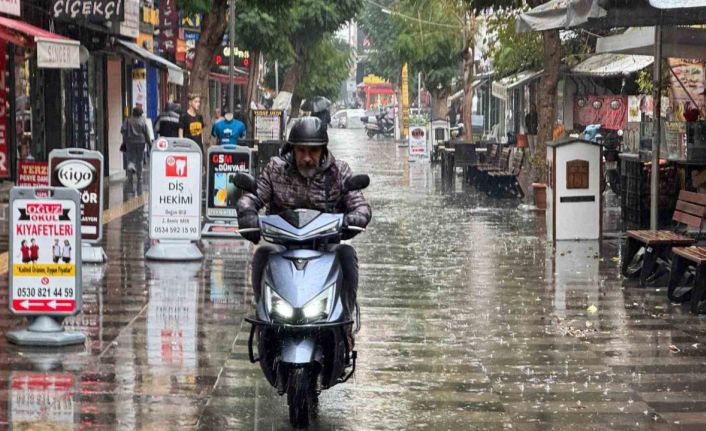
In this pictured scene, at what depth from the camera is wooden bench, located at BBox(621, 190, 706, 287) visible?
44.4 ft

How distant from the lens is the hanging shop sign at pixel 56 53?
20.3 metres

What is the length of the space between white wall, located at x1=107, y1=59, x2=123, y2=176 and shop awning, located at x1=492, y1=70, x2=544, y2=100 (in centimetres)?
1224

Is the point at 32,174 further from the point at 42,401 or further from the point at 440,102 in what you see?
the point at 440,102

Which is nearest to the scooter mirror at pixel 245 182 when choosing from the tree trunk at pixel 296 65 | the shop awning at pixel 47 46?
the shop awning at pixel 47 46

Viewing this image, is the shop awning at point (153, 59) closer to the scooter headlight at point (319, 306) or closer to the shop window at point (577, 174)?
the shop window at point (577, 174)

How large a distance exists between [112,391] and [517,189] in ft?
64.4

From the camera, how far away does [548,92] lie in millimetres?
24125

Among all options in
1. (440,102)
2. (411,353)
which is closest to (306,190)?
(411,353)

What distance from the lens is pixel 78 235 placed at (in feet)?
32.5

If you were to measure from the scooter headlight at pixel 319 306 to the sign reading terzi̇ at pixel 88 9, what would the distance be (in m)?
18.2

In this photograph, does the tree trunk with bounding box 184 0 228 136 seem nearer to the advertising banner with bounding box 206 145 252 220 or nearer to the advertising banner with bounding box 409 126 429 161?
the advertising banner with bounding box 206 145 252 220

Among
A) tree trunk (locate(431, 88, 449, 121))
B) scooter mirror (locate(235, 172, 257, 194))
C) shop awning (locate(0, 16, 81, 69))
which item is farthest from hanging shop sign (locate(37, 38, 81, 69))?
tree trunk (locate(431, 88, 449, 121))

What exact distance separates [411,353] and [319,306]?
265 cm

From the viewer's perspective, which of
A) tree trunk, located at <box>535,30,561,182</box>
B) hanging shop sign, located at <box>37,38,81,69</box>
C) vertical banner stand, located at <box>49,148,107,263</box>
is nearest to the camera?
vertical banner stand, located at <box>49,148,107,263</box>
